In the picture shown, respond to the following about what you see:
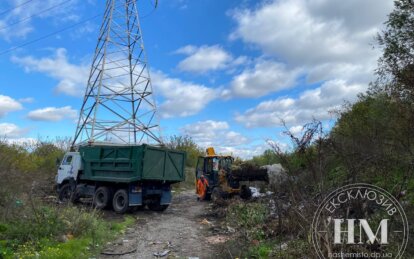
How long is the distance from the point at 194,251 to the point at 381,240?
15.1 feet

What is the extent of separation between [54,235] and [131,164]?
5.47m

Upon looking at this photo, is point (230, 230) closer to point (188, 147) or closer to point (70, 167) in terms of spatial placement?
point (70, 167)

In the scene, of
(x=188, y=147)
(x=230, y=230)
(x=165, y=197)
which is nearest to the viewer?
(x=230, y=230)

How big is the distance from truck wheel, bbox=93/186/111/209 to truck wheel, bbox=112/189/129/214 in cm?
31

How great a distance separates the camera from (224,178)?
18156 millimetres

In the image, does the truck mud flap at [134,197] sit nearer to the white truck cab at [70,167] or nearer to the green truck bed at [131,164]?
the green truck bed at [131,164]

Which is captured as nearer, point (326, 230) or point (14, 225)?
point (326, 230)

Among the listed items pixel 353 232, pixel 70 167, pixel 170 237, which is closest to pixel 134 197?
pixel 70 167

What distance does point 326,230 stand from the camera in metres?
5.37

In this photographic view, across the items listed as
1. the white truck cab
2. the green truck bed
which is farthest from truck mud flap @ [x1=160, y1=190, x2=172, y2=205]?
the white truck cab

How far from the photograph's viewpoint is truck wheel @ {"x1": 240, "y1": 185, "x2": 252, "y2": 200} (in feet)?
58.4

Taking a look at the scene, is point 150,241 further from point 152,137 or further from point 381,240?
point 152,137

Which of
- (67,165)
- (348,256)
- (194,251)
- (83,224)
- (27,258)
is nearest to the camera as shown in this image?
(348,256)

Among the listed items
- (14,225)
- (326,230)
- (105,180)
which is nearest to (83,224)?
(14,225)
